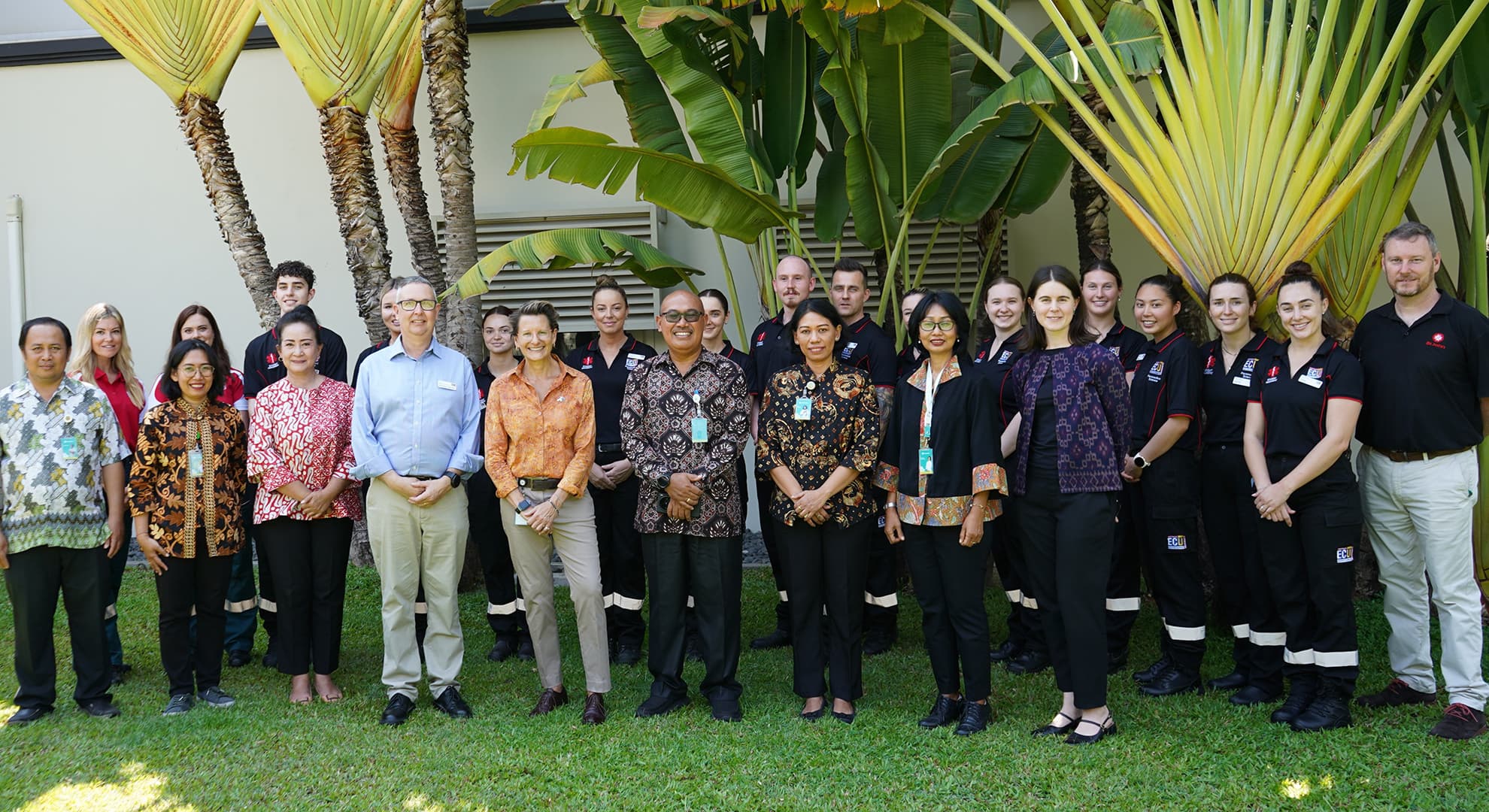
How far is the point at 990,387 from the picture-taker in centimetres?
437

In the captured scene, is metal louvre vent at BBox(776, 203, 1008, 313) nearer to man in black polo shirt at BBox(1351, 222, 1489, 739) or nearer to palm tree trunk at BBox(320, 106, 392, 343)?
palm tree trunk at BBox(320, 106, 392, 343)

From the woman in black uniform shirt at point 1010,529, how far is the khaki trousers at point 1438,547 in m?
1.48

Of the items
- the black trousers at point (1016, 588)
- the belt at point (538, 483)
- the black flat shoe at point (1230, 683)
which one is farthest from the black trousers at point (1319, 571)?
the belt at point (538, 483)

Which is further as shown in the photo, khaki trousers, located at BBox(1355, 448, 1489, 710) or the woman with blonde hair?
the woman with blonde hair

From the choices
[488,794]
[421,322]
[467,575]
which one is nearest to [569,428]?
[421,322]

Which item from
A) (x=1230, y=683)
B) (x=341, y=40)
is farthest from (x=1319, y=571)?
(x=341, y=40)

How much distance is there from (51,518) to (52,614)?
49 centimetres

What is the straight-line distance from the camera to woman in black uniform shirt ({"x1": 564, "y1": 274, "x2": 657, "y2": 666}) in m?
5.49

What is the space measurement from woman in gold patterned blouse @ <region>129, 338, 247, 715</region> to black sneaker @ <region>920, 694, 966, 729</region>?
319 centimetres

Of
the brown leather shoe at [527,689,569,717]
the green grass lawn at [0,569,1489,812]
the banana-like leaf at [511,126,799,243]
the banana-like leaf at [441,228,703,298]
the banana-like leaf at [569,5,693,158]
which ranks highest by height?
the banana-like leaf at [569,5,693,158]

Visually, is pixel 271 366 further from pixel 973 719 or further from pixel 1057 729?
pixel 1057 729

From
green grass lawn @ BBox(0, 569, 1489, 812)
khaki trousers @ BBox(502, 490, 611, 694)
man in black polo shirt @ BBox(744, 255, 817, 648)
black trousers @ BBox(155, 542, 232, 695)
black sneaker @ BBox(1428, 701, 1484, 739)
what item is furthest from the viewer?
man in black polo shirt @ BBox(744, 255, 817, 648)

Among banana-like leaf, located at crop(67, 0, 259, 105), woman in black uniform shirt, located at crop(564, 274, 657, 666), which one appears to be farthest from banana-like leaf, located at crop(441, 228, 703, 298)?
banana-like leaf, located at crop(67, 0, 259, 105)

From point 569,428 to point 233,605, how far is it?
2.25 meters
